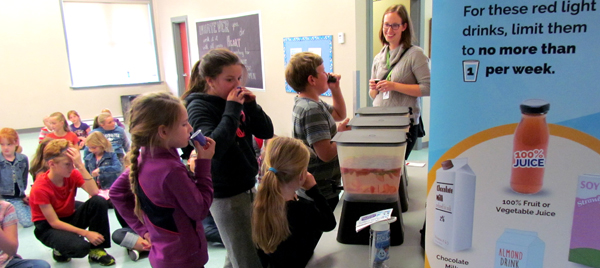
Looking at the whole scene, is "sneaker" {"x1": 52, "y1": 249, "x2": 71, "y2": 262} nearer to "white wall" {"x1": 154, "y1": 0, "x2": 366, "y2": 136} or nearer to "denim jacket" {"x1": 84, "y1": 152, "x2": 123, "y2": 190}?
"denim jacket" {"x1": 84, "y1": 152, "x2": 123, "y2": 190}

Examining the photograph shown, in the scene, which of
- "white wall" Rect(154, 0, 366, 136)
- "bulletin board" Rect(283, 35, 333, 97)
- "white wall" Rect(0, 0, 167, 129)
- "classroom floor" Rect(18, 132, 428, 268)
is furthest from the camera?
"white wall" Rect(0, 0, 167, 129)

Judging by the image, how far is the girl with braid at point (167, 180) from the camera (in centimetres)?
131

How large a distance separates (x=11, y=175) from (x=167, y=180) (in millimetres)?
2843

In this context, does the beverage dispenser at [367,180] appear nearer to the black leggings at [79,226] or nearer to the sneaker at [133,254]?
the sneaker at [133,254]

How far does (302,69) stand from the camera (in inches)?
71.2

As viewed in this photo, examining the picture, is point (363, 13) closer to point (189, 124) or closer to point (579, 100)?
point (189, 124)

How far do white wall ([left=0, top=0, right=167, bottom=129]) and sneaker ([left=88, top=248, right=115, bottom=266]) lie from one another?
624 cm

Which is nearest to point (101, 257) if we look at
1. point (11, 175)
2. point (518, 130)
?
point (11, 175)

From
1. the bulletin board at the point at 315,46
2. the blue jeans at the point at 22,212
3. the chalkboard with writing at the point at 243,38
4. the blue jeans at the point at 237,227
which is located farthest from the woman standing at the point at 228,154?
the chalkboard with writing at the point at 243,38

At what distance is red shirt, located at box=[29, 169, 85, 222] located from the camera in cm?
257

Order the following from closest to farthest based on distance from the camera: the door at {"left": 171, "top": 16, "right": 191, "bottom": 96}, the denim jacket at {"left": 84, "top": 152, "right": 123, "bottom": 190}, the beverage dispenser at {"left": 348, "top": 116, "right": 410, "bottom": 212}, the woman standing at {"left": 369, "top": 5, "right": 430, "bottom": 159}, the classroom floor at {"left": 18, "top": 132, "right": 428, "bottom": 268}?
the classroom floor at {"left": 18, "top": 132, "right": 428, "bottom": 268}, the beverage dispenser at {"left": 348, "top": 116, "right": 410, "bottom": 212}, the woman standing at {"left": 369, "top": 5, "right": 430, "bottom": 159}, the denim jacket at {"left": 84, "top": 152, "right": 123, "bottom": 190}, the door at {"left": 171, "top": 16, "right": 191, "bottom": 96}

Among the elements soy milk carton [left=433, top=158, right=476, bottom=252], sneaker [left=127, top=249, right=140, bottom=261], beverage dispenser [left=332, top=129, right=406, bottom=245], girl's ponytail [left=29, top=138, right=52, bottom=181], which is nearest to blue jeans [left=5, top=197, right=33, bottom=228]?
girl's ponytail [left=29, top=138, right=52, bottom=181]

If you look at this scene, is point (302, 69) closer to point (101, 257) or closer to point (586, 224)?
point (586, 224)

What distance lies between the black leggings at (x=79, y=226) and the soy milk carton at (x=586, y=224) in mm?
2820
